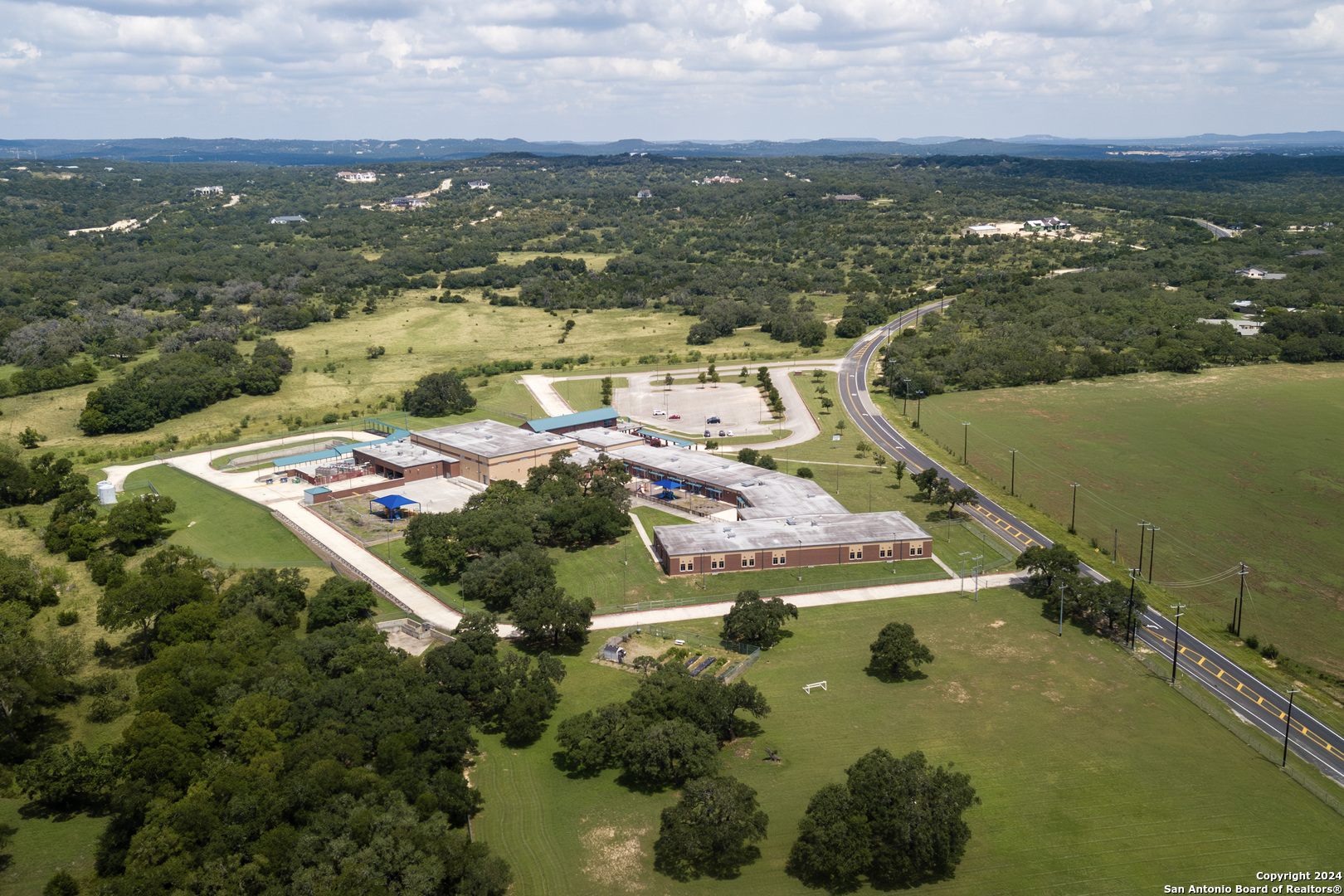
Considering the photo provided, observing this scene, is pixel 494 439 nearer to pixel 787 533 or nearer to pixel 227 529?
pixel 227 529

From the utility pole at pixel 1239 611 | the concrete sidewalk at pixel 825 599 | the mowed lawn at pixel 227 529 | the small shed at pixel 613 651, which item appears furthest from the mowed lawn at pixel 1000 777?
the mowed lawn at pixel 227 529

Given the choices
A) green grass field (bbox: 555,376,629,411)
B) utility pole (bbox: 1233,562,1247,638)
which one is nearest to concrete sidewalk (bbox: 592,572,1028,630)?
utility pole (bbox: 1233,562,1247,638)

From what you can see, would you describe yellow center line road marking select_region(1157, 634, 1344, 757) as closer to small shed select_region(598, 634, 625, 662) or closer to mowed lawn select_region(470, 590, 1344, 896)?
mowed lawn select_region(470, 590, 1344, 896)

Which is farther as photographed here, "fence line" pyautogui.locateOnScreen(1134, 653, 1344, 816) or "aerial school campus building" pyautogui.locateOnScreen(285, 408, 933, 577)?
"aerial school campus building" pyautogui.locateOnScreen(285, 408, 933, 577)

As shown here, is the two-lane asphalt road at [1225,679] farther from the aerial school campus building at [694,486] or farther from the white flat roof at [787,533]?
the aerial school campus building at [694,486]

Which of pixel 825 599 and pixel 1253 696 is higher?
pixel 825 599

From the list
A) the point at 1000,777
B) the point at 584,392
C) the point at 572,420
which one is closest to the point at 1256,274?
the point at 584,392

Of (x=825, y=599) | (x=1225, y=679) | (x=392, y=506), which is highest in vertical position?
(x=392, y=506)
